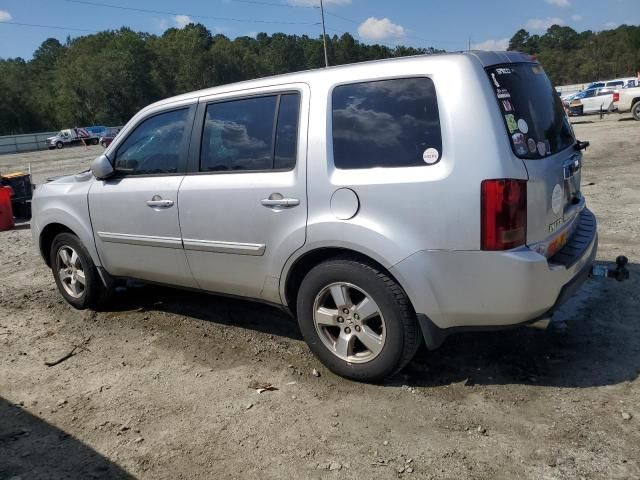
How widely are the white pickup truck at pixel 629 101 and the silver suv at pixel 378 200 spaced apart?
903 inches

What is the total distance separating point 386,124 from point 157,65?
93.9 meters

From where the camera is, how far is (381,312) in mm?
3281

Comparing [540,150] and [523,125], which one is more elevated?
[523,125]

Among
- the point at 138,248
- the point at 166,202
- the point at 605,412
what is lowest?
the point at 605,412

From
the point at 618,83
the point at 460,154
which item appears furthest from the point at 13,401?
the point at 618,83

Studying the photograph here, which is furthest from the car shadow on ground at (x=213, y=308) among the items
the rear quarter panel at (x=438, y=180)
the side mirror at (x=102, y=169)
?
the rear quarter panel at (x=438, y=180)

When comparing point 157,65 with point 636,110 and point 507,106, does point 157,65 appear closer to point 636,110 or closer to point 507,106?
point 636,110

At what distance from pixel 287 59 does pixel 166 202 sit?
116317 millimetres

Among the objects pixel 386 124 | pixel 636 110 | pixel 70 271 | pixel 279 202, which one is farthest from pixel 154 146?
pixel 636 110

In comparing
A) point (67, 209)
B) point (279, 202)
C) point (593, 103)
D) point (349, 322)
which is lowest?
point (349, 322)

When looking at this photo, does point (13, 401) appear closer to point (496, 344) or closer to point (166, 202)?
point (166, 202)

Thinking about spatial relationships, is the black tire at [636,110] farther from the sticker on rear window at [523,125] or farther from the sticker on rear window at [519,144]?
the sticker on rear window at [519,144]

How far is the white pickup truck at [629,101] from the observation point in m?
23.2

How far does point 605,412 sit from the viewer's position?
9.95ft
